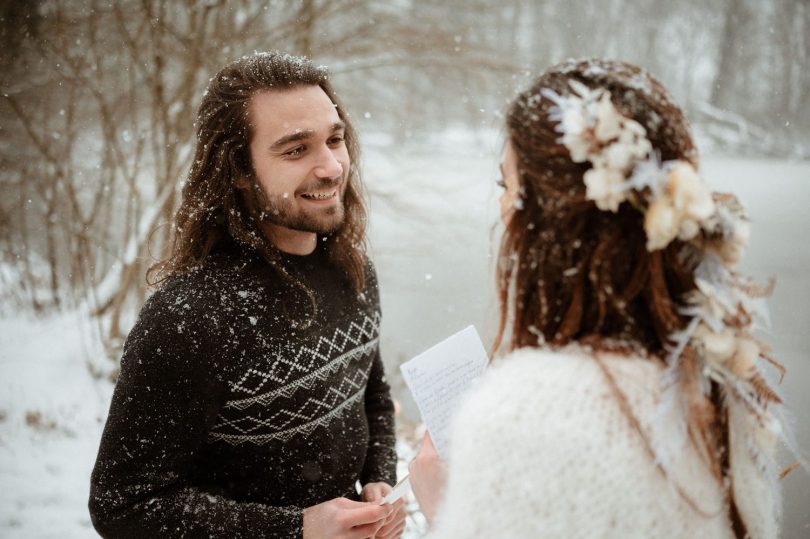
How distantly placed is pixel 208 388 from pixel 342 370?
401 millimetres

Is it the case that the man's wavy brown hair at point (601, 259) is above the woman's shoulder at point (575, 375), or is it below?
above

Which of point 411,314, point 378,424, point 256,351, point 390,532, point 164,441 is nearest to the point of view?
point 164,441

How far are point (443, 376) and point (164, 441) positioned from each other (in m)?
0.67

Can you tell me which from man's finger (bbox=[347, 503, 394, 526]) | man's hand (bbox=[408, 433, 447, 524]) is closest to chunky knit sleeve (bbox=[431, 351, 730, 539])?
man's hand (bbox=[408, 433, 447, 524])

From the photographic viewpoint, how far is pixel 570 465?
87cm

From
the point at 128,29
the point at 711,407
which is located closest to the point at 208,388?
the point at 711,407

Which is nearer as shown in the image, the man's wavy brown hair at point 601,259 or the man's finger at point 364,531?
the man's wavy brown hair at point 601,259

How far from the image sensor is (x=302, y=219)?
164cm

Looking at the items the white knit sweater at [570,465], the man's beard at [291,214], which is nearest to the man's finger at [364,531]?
the white knit sweater at [570,465]

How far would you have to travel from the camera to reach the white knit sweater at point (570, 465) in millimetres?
872

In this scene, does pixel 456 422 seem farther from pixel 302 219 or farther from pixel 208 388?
pixel 302 219

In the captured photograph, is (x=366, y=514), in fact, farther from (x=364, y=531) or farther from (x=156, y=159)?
(x=156, y=159)

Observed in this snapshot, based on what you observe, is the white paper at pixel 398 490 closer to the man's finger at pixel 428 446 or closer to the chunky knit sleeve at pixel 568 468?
the man's finger at pixel 428 446

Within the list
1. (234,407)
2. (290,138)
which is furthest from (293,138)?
(234,407)
